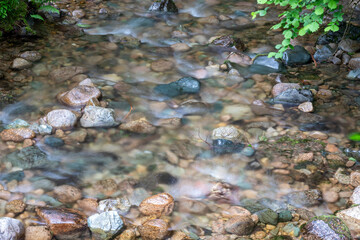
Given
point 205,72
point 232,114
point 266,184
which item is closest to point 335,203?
point 266,184

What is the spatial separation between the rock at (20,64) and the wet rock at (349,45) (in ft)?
18.6

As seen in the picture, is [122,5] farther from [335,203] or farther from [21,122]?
[335,203]

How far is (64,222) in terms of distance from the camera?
3.61 meters

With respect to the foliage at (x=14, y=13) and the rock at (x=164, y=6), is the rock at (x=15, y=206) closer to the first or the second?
the foliage at (x=14, y=13)

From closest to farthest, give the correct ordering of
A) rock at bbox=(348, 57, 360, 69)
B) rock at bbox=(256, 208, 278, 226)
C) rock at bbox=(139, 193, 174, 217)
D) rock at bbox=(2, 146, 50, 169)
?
rock at bbox=(256, 208, 278, 226), rock at bbox=(139, 193, 174, 217), rock at bbox=(2, 146, 50, 169), rock at bbox=(348, 57, 360, 69)

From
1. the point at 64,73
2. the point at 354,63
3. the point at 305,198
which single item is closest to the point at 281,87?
the point at 354,63

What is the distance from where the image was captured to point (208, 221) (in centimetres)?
383

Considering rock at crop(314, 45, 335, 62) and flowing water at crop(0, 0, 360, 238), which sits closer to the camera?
flowing water at crop(0, 0, 360, 238)

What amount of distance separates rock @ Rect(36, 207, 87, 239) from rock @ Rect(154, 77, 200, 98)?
2.82 meters

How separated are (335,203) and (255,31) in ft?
16.7

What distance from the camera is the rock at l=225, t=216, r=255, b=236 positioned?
12.0 ft

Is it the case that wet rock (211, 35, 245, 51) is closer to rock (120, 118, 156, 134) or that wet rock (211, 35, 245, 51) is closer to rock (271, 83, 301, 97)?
rock (271, 83, 301, 97)

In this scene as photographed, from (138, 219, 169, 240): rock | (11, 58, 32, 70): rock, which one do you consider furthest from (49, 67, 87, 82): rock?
(138, 219, 169, 240): rock

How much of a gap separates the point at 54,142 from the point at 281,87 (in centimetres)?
347
